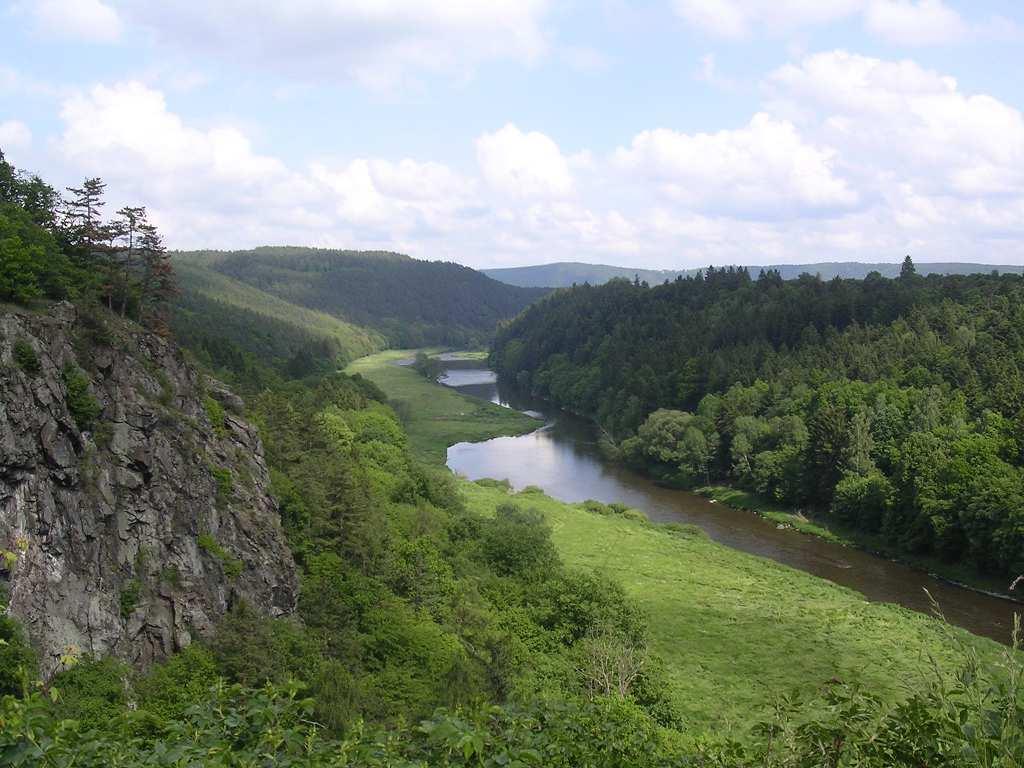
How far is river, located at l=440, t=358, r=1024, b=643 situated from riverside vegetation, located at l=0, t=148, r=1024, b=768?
3661mm

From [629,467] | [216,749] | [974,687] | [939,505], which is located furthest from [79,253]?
[629,467]

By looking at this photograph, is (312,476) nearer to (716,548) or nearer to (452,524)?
(452,524)

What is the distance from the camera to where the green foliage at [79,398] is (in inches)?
848

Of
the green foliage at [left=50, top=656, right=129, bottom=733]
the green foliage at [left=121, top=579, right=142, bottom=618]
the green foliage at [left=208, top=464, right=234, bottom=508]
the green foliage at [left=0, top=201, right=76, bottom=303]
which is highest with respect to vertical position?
the green foliage at [left=0, top=201, right=76, bottom=303]

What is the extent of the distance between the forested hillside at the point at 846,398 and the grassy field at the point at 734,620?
36.9ft

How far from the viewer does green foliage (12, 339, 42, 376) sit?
19.9 metres

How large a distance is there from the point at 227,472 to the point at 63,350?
7.65 meters

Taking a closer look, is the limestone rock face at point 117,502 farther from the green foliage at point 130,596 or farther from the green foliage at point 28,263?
the green foliage at point 28,263

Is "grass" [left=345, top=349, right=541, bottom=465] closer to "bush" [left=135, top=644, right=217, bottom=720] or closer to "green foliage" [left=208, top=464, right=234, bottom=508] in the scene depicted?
"green foliage" [left=208, top=464, right=234, bottom=508]

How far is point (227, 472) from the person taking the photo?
91.7 ft

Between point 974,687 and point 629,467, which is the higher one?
point 974,687

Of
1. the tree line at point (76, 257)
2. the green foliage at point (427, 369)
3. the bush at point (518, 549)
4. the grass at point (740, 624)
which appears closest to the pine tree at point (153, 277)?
the tree line at point (76, 257)

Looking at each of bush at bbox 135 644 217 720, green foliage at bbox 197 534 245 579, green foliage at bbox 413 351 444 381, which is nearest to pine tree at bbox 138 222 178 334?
green foliage at bbox 197 534 245 579

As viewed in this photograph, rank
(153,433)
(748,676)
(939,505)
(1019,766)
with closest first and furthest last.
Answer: (1019,766), (153,433), (748,676), (939,505)
